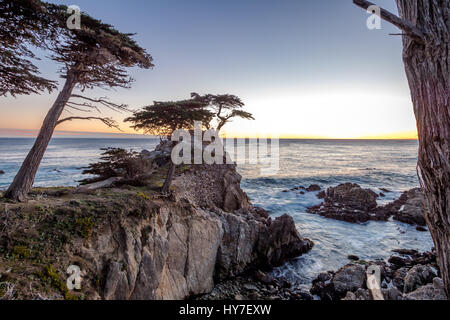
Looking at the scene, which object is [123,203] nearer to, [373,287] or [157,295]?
[157,295]

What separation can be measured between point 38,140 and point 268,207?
17405mm

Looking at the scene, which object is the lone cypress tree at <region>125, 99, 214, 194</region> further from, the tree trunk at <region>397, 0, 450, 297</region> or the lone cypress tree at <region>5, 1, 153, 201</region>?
the tree trunk at <region>397, 0, 450, 297</region>

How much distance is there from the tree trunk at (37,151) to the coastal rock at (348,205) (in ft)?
63.0

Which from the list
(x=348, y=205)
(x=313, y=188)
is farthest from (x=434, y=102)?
(x=313, y=188)

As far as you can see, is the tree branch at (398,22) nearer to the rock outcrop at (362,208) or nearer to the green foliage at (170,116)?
the green foliage at (170,116)

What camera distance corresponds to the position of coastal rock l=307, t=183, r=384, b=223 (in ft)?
54.0

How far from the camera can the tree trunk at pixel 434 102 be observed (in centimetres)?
198

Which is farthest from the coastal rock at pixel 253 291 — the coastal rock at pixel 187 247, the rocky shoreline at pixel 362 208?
the rocky shoreline at pixel 362 208

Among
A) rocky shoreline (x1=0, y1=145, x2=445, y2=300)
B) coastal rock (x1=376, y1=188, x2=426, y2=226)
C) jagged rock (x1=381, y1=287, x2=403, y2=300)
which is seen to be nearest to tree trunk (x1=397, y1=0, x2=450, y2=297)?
jagged rock (x1=381, y1=287, x2=403, y2=300)

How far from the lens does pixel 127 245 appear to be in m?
5.97

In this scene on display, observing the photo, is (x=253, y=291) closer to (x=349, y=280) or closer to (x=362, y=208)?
(x=349, y=280)
